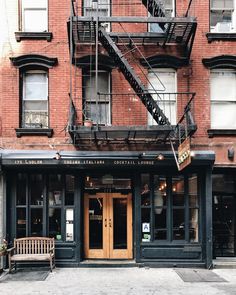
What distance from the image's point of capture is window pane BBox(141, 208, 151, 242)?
1421cm

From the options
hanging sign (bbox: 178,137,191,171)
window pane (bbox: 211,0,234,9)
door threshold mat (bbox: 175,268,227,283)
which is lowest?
door threshold mat (bbox: 175,268,227,283)

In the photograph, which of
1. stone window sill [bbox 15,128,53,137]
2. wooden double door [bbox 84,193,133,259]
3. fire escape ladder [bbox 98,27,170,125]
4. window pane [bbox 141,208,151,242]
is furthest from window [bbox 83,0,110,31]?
window pane [bbox 141,208,151,242]

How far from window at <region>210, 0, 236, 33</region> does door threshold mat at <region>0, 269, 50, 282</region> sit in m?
9.55

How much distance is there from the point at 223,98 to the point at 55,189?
6350mm

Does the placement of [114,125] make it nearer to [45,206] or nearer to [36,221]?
[45,206]

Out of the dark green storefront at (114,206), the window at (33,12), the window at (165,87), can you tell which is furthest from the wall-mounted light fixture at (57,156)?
the window at (33,12)

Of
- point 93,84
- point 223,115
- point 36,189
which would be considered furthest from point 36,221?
point 223,115

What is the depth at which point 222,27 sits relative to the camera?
1471cm

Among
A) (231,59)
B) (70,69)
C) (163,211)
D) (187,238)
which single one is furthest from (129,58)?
(187,238)

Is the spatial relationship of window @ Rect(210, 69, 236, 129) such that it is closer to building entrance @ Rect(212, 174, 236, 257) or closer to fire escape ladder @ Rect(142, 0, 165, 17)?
building entrance @ Rect(212, 174, 236, 257)

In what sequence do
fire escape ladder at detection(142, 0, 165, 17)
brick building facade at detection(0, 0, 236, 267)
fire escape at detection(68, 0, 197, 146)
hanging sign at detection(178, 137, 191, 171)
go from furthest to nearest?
brick building facade at detection(0, 0, 236, 267), fire escape ladder at detection(142, 0, 165, 17), fire escape at detection(68, 0, 197, 146), hanging sign at detection(178, 137, 191, 171)

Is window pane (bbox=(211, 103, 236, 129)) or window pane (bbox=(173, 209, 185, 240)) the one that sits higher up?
window pane (bbox=(211, 103, 236, 129))

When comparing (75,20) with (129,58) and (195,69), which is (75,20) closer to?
(129,58)

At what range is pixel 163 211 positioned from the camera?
47.2 ft
